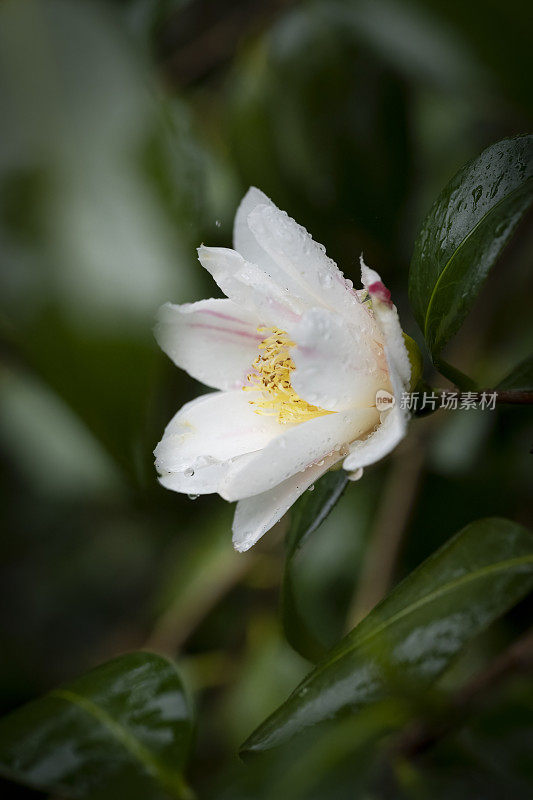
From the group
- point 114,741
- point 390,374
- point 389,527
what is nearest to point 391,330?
point 390,374

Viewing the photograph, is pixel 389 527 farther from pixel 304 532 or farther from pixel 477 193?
pixel 477 193

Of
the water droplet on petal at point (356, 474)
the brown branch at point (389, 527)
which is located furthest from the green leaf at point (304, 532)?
the brown branch at point (389, 527)

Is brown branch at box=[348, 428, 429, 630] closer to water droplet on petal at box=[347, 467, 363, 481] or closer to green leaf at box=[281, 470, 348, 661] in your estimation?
green leaf at box=[281, 470, 348, 661]

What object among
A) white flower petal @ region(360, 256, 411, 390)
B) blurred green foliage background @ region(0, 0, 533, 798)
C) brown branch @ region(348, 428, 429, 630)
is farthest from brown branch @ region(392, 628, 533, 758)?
white flower petal @ region(360, 256, 411, 390)

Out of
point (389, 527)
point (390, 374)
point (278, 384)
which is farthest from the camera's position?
point (389, 527)

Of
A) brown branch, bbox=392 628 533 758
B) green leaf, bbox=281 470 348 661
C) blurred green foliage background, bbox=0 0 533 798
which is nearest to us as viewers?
blurred green foliage background, bbox=0 0 533 798

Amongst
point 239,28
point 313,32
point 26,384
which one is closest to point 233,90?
point 313,32
